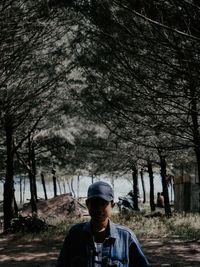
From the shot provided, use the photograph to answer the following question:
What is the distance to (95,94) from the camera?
11242 millimetres

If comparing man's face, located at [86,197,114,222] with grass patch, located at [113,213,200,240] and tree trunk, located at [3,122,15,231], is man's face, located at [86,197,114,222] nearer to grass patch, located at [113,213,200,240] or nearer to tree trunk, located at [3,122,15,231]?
grass patch, located at [113,213,200,240]

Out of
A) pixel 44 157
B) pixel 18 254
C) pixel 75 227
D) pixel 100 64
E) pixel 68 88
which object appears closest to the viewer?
pixel 75 227

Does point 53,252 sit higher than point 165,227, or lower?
lower

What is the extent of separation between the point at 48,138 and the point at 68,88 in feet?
24.8

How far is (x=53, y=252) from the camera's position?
11289mm

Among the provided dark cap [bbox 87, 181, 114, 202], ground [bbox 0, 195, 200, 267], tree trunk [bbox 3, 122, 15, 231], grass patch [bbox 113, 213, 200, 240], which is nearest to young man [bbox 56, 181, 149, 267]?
dark cap [bbox 87, 181, 114, 202]

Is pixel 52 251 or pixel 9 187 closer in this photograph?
pixel 52 251

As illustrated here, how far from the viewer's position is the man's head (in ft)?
8.14

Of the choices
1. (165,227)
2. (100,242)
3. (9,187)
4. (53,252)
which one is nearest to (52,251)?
(53,252)

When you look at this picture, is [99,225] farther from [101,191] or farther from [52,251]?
[52,251]

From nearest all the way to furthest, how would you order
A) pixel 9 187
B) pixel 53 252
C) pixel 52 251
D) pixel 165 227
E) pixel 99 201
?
1. pixel 99 201
2. pixel 53 252
3. pixel 52 251
4. pixel 165 227
5. pixel 9 187

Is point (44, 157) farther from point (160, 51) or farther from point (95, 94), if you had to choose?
point (160, 51)

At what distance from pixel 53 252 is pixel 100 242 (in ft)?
30.0

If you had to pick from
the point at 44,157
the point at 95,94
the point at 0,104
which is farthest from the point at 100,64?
the point at 44,157
